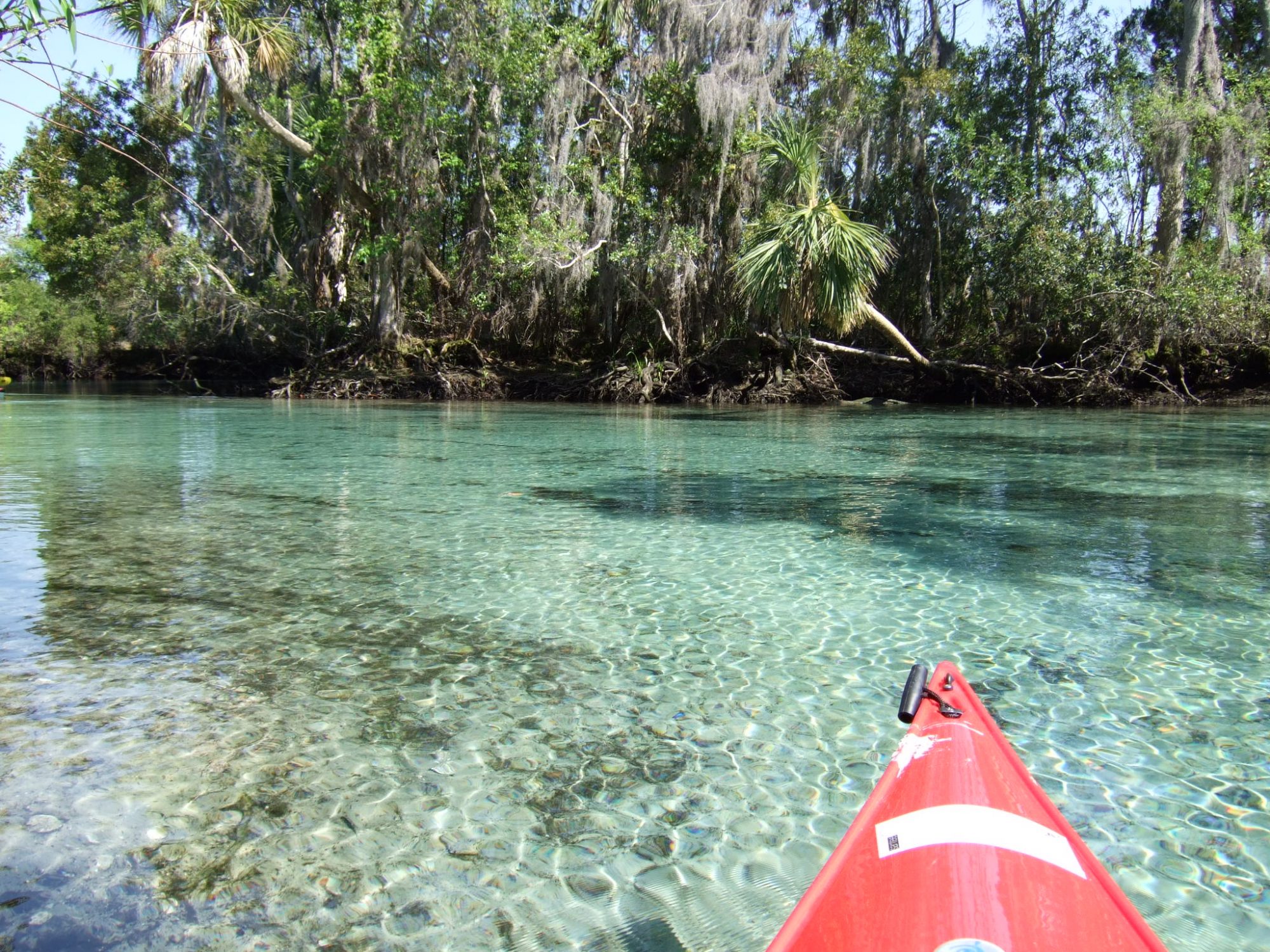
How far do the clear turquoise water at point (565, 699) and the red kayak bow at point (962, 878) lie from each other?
0.65 metres

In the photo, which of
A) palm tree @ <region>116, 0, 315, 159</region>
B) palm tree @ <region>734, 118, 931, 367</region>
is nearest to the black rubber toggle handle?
palm tree @ <region>734, 118, 931, 367</region>

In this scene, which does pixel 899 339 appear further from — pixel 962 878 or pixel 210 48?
pixel 962 878

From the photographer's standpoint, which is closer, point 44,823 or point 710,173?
point 44,823

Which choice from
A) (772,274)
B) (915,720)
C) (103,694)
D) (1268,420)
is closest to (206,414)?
(772,274)

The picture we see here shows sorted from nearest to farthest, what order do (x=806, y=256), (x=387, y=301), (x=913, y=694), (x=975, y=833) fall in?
(x=975, y=833)
(x=913, y=694)
(x=806, y=256)
(x=387, y=301)

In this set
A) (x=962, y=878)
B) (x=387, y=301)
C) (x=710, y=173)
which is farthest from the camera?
(x=387, y=301)

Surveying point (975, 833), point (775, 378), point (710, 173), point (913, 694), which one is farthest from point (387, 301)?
point (975, 833)

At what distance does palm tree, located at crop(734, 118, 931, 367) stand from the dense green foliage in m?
0.07

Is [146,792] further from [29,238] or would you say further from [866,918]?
[29,238]

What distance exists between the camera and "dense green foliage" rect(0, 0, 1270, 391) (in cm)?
1903

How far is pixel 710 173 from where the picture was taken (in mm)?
20953

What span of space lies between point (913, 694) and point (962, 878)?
0.68 m

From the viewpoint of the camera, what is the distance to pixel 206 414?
1853cm

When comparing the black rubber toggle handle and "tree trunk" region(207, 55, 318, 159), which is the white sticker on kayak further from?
"tree trunk" region(207, 55, 318, 159)
